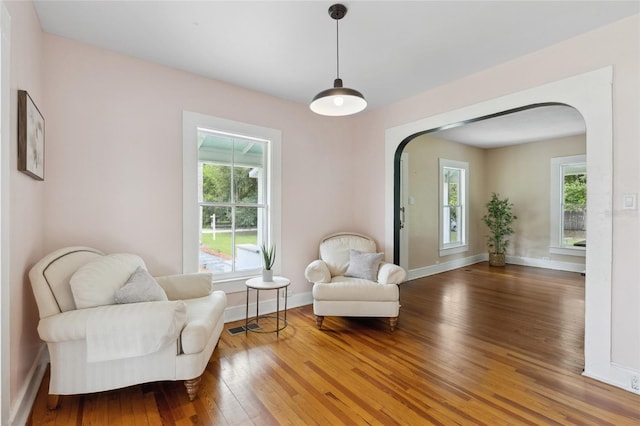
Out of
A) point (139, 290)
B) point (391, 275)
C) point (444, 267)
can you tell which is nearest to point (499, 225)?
point (444, 267)

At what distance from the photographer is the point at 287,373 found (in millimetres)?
2303

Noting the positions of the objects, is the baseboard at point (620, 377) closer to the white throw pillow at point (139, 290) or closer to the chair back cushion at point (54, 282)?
the white throw pillow at point (139, 290)

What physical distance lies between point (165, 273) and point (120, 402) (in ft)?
A: 3.94

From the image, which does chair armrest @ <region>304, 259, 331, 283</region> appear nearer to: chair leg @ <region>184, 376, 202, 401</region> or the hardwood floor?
the hardwood floor

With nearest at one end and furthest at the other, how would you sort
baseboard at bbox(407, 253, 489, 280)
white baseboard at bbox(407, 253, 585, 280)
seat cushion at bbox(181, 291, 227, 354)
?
seat cushion at bbox(181, 291, 227, 354) → baseboard at bbox(407, 253, 489, 280) → white baseboard at bbox(407, 253, 585, 280)

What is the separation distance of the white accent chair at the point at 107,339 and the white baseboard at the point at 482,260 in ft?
13.2

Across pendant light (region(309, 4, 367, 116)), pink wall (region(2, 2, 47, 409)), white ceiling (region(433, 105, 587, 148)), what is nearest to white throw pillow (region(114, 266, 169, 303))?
pink wall (region(2, 2, 47, 409))

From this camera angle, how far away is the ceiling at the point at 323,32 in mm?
2096

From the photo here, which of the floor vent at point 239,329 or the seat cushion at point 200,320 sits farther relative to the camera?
the floor vent at point 239,329

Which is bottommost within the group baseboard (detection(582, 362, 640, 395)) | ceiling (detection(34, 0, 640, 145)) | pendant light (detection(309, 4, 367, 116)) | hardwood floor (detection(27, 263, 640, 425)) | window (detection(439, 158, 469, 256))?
hardwood floor (detection(27, 263, 640, 425))

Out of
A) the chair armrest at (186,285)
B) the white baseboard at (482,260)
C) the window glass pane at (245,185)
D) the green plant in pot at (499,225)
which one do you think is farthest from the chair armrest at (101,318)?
the green plant in pot at (499,225)

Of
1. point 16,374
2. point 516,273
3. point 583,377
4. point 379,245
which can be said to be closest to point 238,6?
point 16,374

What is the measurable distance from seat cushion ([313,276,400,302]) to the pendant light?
1.69m

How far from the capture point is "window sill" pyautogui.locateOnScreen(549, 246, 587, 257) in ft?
19.1
